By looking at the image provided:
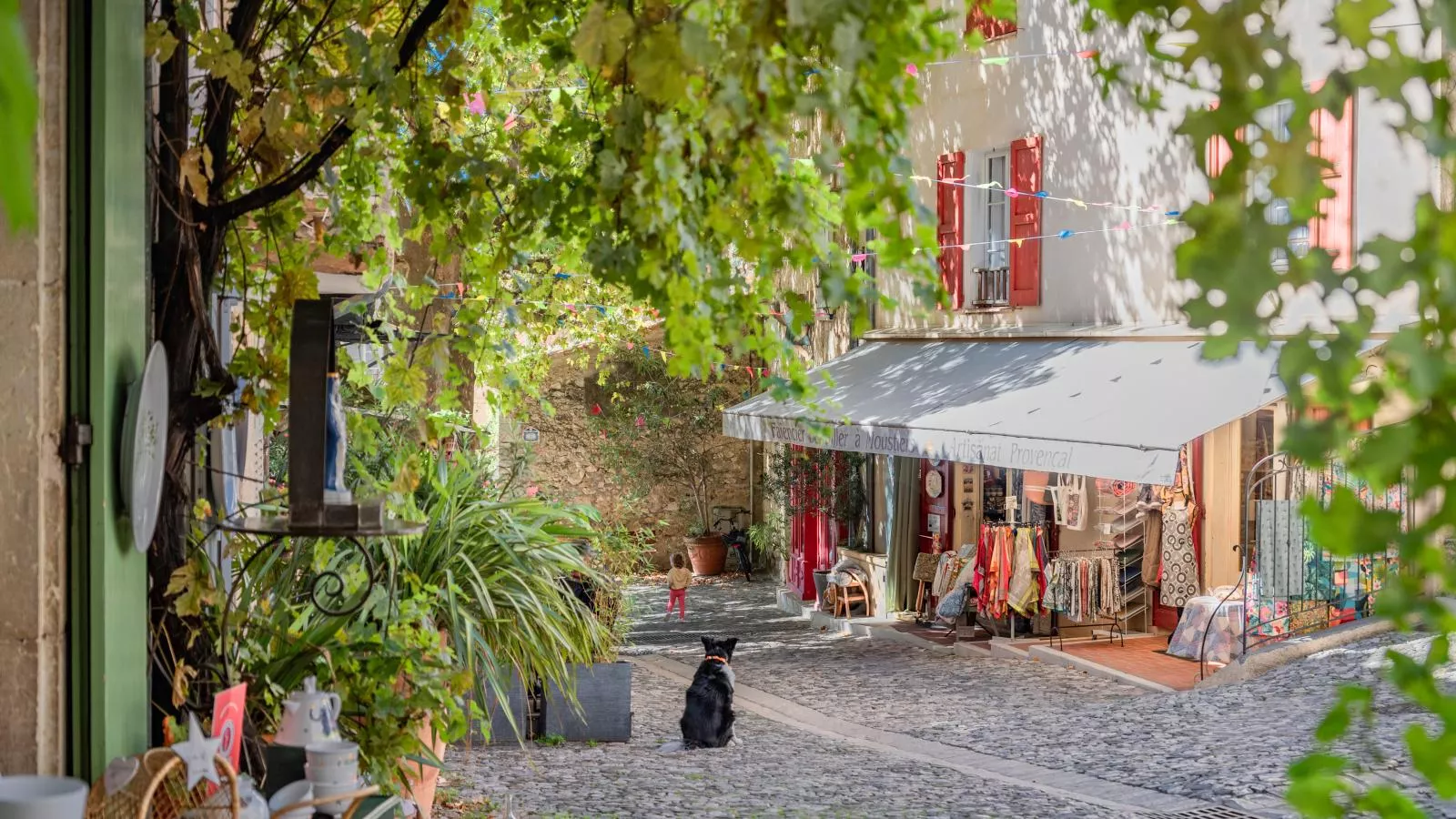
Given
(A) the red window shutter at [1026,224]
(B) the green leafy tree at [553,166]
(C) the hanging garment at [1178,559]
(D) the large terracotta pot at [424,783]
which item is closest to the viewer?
(B) the green leafy tree at [553,166]

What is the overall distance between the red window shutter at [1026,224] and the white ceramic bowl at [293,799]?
10.4 meters

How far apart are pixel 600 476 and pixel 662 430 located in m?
1.15

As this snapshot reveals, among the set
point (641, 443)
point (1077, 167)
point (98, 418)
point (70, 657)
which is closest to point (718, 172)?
point (98, 418)

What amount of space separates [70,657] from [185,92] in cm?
156

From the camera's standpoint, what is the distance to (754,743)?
9297mm

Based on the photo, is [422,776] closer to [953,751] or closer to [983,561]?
[953,751]

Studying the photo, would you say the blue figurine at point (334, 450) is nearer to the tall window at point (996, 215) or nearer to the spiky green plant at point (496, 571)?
the spiky green plant at point (496, 571)

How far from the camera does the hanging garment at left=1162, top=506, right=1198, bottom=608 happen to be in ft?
38.9

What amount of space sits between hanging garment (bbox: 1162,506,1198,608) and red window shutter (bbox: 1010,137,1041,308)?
98.8 inches

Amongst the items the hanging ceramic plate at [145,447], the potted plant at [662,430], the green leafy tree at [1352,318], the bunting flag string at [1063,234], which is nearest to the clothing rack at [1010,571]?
the bunting flag string at [1063,234]

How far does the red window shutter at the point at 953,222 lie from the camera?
14.4 meters

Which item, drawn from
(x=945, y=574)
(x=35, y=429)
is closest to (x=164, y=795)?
(x=35, y=429)

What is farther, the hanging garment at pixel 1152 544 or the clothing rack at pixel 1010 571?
the clothing rack at pixel 1010 571

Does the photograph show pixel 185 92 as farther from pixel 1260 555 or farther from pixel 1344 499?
pixel 1260 555
